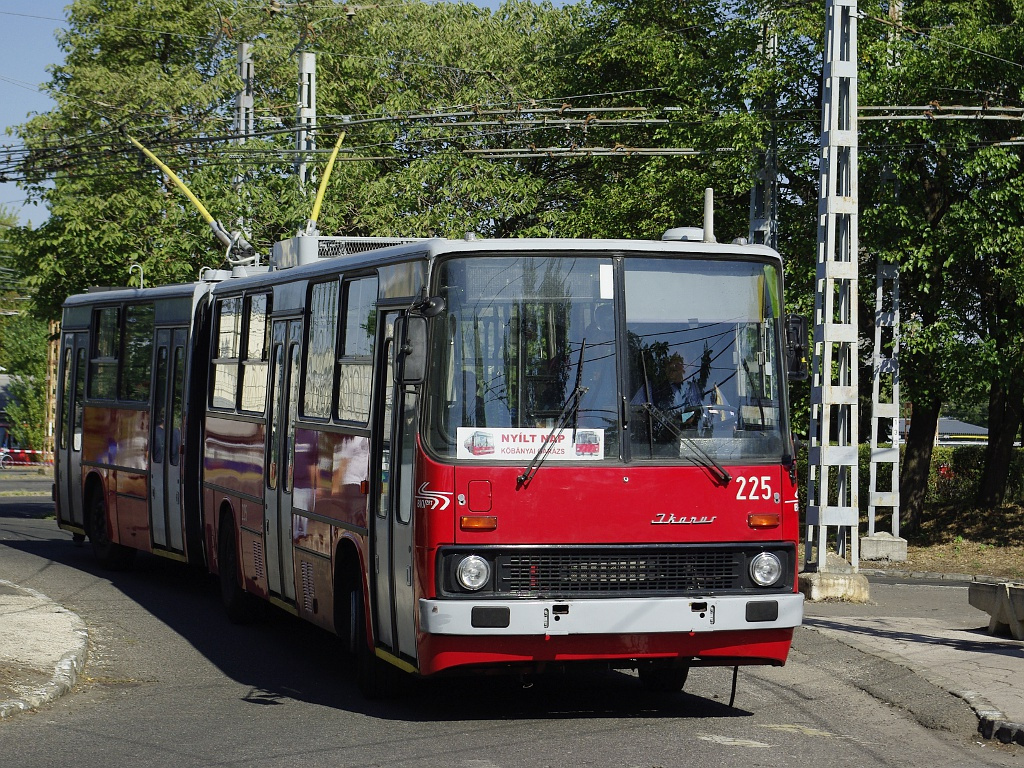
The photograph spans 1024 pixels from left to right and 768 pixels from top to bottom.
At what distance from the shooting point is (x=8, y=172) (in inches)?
1153

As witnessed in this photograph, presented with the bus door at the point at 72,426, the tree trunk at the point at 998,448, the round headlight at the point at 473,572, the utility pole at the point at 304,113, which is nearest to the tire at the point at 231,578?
the round headlight at the point at 473,572

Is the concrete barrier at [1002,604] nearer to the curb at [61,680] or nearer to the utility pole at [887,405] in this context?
the curb at [61,680]

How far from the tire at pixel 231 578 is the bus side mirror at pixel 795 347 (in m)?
6.00

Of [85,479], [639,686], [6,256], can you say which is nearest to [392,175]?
[85,479]

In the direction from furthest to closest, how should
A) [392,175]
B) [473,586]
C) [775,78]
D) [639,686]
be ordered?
[392,175] < [775,78] < [639,686] < [473,586]

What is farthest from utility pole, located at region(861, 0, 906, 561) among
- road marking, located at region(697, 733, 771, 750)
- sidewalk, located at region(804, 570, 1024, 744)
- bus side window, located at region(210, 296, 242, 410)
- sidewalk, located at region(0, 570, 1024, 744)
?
road marking, located at region(697, 733, 771, 750)

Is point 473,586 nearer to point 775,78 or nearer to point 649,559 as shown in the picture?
point 649,559

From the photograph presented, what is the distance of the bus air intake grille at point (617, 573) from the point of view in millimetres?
8727

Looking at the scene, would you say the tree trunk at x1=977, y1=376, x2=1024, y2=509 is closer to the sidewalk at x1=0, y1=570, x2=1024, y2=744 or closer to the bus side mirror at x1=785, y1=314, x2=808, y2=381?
the sidewalk at x1=0, y1=570, x2=1024, y2=744

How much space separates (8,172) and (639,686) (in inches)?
867

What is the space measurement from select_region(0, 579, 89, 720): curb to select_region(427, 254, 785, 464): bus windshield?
120 inches

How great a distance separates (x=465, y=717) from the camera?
940cm

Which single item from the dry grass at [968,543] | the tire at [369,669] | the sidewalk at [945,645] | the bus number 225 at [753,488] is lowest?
the dry grass at [968,543]

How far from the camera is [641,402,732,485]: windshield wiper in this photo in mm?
9008
